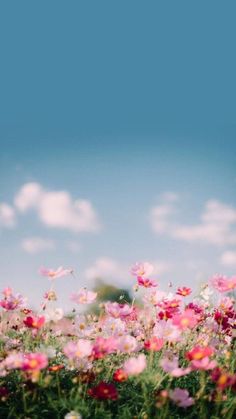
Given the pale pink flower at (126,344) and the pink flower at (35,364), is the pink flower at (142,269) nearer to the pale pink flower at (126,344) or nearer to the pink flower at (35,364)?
the pale pink flower at (126,344)

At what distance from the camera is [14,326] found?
3344 millimetres

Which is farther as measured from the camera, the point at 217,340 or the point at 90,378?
the point at 217,340

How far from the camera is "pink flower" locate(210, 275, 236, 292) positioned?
9.51ft

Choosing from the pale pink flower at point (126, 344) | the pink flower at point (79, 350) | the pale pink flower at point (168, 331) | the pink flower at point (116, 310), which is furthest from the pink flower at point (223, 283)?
the pink flower at point (79, 350)

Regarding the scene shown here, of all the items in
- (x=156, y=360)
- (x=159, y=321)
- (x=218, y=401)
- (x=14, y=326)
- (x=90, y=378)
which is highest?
(x=14, y=326)

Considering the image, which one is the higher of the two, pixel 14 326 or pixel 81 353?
pixel 14 326

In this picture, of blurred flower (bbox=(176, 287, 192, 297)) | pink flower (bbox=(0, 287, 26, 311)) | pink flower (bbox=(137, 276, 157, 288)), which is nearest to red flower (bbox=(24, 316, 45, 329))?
pink flower (bbox=(0, 287, 26, 311))

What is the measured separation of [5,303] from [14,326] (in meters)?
0.48

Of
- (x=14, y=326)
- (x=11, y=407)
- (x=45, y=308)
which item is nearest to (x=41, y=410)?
(x=11, y=407)

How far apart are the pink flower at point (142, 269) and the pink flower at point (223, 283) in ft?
1.34

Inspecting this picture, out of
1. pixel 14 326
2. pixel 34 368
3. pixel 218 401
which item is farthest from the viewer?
pixel 14 326

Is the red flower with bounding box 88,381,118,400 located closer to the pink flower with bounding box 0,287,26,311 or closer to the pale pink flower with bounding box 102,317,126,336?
the pale pink flower with bounding box 102,317,126,336

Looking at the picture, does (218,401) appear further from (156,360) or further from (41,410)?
(41,410)

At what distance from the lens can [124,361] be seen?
286cm
